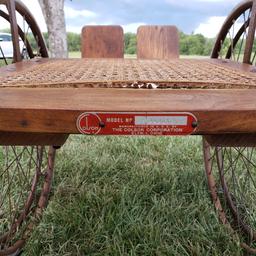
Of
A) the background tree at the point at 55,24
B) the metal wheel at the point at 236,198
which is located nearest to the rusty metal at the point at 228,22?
the metal wheel at the point at 236,198

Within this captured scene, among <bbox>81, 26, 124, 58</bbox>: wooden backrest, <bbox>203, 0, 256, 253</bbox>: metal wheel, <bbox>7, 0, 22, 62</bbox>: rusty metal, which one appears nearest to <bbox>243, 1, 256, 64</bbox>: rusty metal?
<bbox>203, 0, 256, 253</bbox>: metal wheel

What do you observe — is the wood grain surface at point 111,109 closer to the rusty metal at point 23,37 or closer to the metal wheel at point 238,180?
the metal wheel at point 238,180

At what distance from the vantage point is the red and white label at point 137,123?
479mm

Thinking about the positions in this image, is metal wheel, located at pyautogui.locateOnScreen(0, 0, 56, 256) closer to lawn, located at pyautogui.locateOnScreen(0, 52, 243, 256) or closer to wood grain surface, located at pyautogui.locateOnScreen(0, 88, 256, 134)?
lawn, located at pyautogui.locateOnScreen(0, 52, 243, 256)

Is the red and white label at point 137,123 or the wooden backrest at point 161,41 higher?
the wooden backrest at point 161,41

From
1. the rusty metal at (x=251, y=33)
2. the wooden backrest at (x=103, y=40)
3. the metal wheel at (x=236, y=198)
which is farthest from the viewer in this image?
the wooden backrest at (x=103, y=40)

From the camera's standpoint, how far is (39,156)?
125 centimetres

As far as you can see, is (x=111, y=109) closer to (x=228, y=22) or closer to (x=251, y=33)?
(x=251, y=33)

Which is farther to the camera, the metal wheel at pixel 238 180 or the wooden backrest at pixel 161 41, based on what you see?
the wooden backrest at pixel 161 41

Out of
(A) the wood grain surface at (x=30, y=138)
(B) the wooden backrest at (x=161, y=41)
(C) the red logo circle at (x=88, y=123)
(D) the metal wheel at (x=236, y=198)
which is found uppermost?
(B) the wooden backrest at (x=161, y=41)

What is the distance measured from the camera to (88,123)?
1.59 feet

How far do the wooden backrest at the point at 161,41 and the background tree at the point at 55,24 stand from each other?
1.18 m

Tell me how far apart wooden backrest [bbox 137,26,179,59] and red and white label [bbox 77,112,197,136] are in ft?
4.99

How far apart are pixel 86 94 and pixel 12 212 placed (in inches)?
29.6
